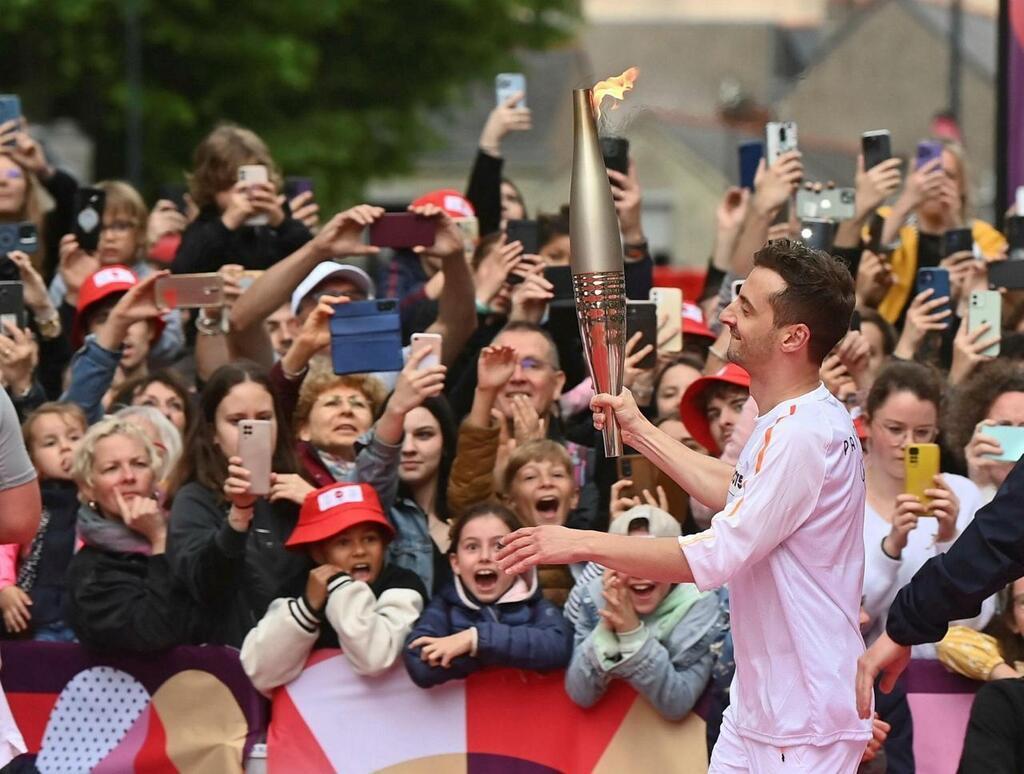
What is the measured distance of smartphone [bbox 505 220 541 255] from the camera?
8.61 m

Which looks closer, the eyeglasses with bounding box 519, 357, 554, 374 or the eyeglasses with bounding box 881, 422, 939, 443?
the eyeglasses with bounding box 881, 422, 939, 443

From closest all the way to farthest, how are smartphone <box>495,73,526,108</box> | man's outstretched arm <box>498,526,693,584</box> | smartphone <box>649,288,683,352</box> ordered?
1. man's outstretched arm <box>498,526,693,584</box>
2. smartphone <box>649,288,683,352</box>
3. smartphone <box>495,73,526,108</box>

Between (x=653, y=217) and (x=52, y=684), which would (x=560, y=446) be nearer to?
(x=52, y=684)

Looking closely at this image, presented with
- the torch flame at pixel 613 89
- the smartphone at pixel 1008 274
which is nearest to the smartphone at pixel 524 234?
the smartphone at pixel 1008 274

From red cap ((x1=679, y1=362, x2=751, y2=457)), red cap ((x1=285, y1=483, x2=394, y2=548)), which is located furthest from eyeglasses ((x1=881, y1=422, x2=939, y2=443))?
red cap ((x1=285, y1=483, x2=394, y2=548))

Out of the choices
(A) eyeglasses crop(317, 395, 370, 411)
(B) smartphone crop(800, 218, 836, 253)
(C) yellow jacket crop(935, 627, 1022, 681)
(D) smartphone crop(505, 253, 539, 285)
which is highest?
(B) smartphone crop(800, 218, 836, 253)

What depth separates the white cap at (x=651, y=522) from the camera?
6809 mm

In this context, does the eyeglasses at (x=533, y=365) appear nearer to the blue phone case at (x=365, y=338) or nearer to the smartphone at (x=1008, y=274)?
the blue phone case at (x=365, y=338)

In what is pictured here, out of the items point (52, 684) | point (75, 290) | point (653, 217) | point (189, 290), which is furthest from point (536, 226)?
point (653, 217)

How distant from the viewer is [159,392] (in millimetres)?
8062

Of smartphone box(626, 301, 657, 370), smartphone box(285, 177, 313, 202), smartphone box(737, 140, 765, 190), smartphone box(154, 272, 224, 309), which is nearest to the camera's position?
smartphone box(626, 301, 657, 370)

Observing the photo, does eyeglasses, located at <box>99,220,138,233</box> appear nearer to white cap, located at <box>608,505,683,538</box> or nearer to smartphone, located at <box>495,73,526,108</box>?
smartphone, located at <box>495,73,526,108</box>

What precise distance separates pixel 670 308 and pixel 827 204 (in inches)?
34.8

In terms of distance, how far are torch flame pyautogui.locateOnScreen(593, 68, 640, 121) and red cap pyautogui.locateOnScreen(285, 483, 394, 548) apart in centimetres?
196
